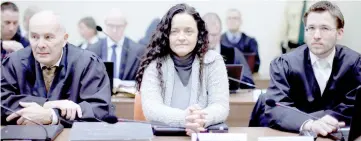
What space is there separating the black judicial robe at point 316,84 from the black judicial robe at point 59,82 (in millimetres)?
739

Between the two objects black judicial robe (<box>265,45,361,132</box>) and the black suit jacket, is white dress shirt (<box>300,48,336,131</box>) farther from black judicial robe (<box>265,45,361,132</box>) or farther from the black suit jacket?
the black suit jacket

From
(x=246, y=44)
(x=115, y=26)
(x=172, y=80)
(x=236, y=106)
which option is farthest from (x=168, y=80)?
(x=246, y=44)

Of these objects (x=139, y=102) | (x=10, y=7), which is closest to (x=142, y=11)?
(x=10, y=7)

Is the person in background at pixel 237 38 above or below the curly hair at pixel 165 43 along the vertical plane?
below

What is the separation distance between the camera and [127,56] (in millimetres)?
4227

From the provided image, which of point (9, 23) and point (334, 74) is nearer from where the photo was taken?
point (334, 74)

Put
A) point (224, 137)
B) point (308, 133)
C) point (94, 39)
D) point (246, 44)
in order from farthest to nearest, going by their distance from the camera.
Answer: point (246, 44) < point (94, 39) < point (308, 133) < point (224, 137)

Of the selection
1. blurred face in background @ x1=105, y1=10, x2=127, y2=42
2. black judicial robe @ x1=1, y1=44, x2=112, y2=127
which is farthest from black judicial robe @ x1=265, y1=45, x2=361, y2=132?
blurred face in background @ x1=105, y1=10, x2=127, y2=42

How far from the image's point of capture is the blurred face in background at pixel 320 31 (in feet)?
7.20

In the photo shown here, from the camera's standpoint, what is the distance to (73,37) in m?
6.07

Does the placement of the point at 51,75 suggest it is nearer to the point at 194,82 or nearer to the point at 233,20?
the point at 194,82

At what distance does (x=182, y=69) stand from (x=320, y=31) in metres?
0.60

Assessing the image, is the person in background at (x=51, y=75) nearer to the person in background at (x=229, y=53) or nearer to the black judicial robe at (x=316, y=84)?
the black judicial robe at (x=316, y=84)

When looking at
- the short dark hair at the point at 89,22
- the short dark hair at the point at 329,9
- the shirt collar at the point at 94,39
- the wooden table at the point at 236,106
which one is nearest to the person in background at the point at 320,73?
the short dark hair at the point at 329,9
